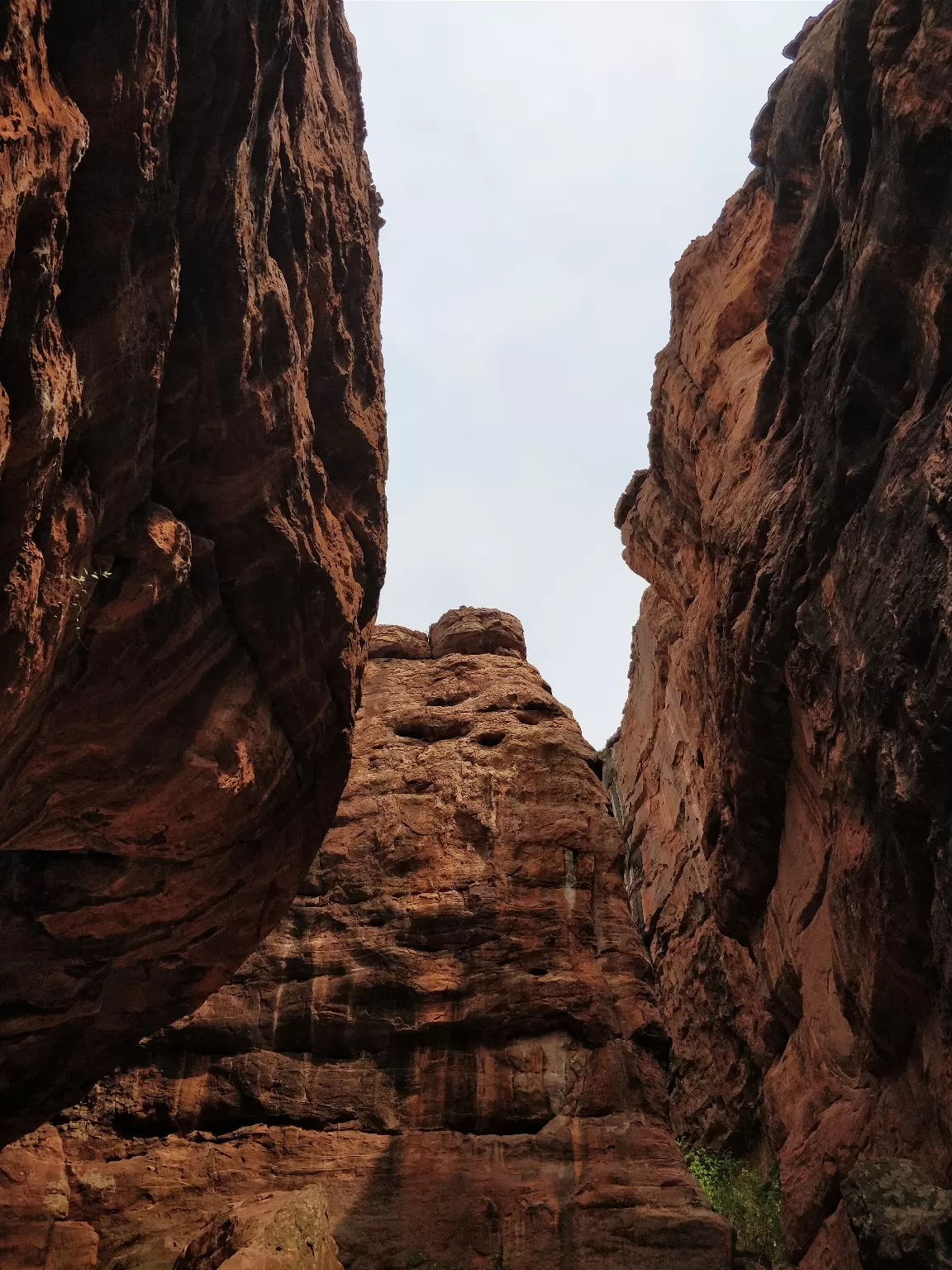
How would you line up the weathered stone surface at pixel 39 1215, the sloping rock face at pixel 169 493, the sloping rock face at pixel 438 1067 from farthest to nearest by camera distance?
the sloping rock face at pixel 438 1067 < the weathered stone surface at pixel 39 1215 < the sloping rock face at pixel 169 493

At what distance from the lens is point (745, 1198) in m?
19.6

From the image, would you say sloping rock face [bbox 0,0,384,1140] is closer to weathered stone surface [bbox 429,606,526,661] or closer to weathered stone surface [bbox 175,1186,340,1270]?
weathered stone surface [bbox 175,1186,340,1270]

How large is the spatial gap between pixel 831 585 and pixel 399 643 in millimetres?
16916

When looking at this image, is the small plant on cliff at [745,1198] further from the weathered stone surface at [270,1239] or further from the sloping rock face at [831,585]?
the weathered stone surface at [270,1239]

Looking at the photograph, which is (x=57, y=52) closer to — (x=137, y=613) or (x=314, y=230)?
(x=137, y=613)

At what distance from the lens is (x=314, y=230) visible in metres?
A: 12.9

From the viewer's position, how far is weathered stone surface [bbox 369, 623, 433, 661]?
28328 millimetres

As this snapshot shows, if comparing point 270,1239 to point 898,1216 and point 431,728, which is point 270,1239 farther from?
point 431,728

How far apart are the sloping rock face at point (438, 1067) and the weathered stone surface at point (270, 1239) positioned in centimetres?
178

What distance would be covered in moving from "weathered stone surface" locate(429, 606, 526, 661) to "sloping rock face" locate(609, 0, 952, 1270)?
6.59m

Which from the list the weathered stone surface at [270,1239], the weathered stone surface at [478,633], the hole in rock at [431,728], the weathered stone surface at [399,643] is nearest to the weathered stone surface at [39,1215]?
the weathered stone surface at [270,1239]

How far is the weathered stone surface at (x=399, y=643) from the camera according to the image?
2833 centimetres

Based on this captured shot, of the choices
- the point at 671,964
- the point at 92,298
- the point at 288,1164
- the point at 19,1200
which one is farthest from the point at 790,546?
the point at 671,964

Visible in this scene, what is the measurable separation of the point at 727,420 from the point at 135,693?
13.2 metres
